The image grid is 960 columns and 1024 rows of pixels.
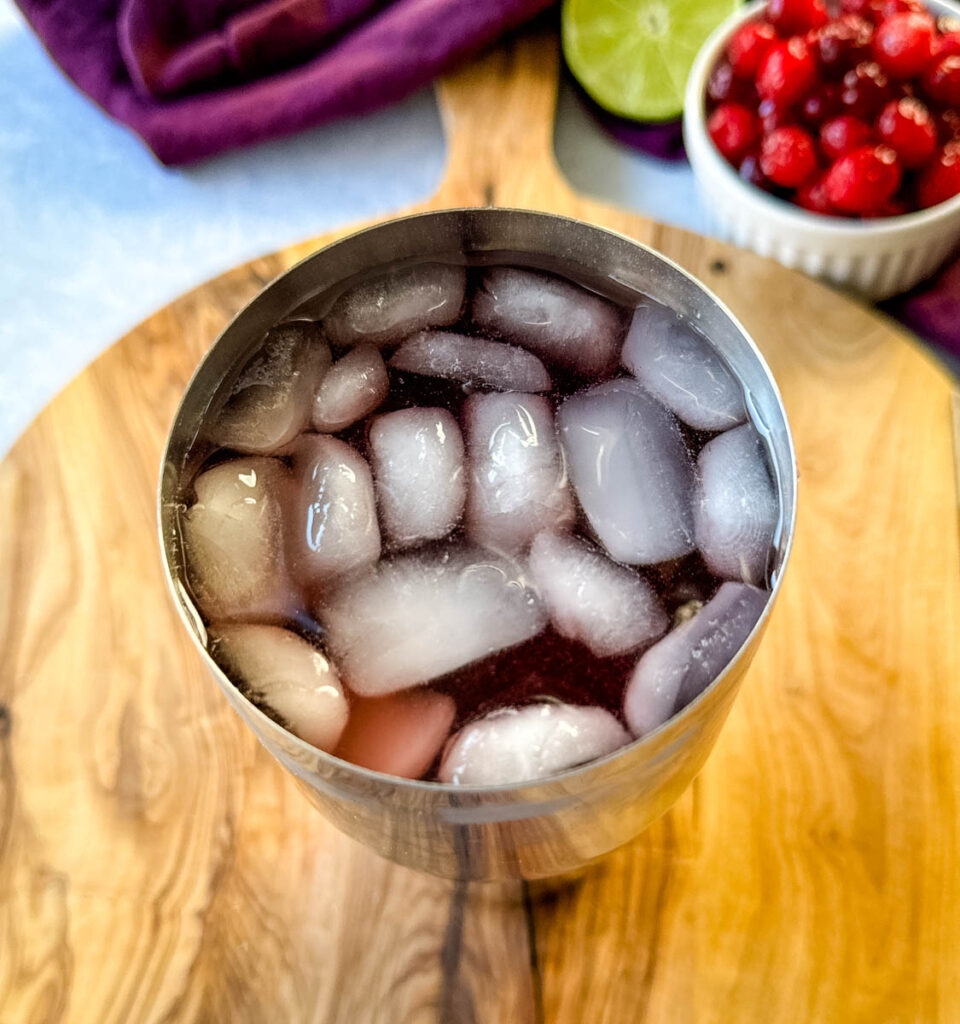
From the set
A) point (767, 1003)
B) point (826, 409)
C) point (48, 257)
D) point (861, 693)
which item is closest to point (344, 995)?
point (767, 1003)

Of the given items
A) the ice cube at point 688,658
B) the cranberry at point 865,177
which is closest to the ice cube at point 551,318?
the ice cube at point 688,658

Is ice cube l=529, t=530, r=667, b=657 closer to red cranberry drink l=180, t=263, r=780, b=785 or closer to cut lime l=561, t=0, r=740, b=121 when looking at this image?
red cranberry drink l=180, t=263, r=780, b=785

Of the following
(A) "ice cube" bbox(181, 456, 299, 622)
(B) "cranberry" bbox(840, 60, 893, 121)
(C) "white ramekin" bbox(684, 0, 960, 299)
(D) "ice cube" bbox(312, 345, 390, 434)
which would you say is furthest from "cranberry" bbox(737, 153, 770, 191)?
(A) "ice cube" bbox(181, 456, 299, 622)

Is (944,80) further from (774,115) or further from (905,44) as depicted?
(774,115)

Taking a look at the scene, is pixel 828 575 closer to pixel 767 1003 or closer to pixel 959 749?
pixel 959 749

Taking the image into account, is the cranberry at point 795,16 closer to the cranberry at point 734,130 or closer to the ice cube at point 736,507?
the cranberry at point 734,130
